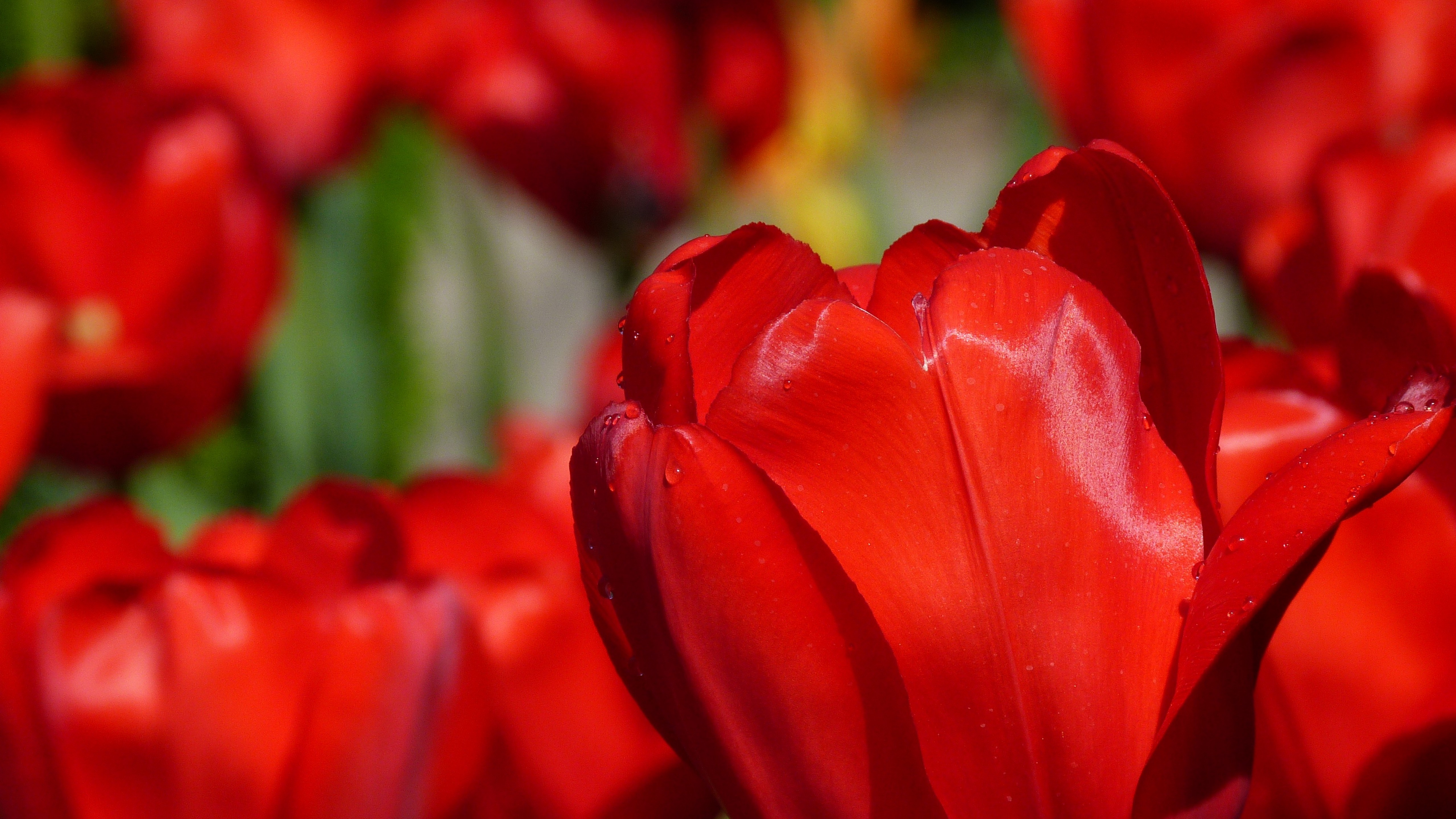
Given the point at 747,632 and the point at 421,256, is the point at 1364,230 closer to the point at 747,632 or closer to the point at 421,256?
the point at 747,632

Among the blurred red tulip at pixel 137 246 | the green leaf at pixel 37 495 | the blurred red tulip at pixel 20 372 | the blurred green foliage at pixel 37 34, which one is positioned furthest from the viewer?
the blurred green foliage at pixel 37 34

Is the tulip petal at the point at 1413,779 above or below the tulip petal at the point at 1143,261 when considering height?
below

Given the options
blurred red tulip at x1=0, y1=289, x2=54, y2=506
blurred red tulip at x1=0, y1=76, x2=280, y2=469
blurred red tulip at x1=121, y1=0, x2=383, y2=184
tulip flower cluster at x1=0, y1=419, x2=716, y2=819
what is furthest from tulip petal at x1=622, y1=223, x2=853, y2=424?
blurred red tulip at x1=121, y1=0, x2=383, y2=184

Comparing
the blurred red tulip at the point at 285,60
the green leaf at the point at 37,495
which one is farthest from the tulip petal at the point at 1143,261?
the blurred red tulip at the point at 285,60

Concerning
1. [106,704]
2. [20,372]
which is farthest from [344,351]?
[106,704]

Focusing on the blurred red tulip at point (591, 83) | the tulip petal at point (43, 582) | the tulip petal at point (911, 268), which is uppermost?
the blurred red tulip at point (591, 83)

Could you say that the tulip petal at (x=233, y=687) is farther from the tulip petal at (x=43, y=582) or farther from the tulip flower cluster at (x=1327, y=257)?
the tulip flower cluster at (x=1327, y=257)
